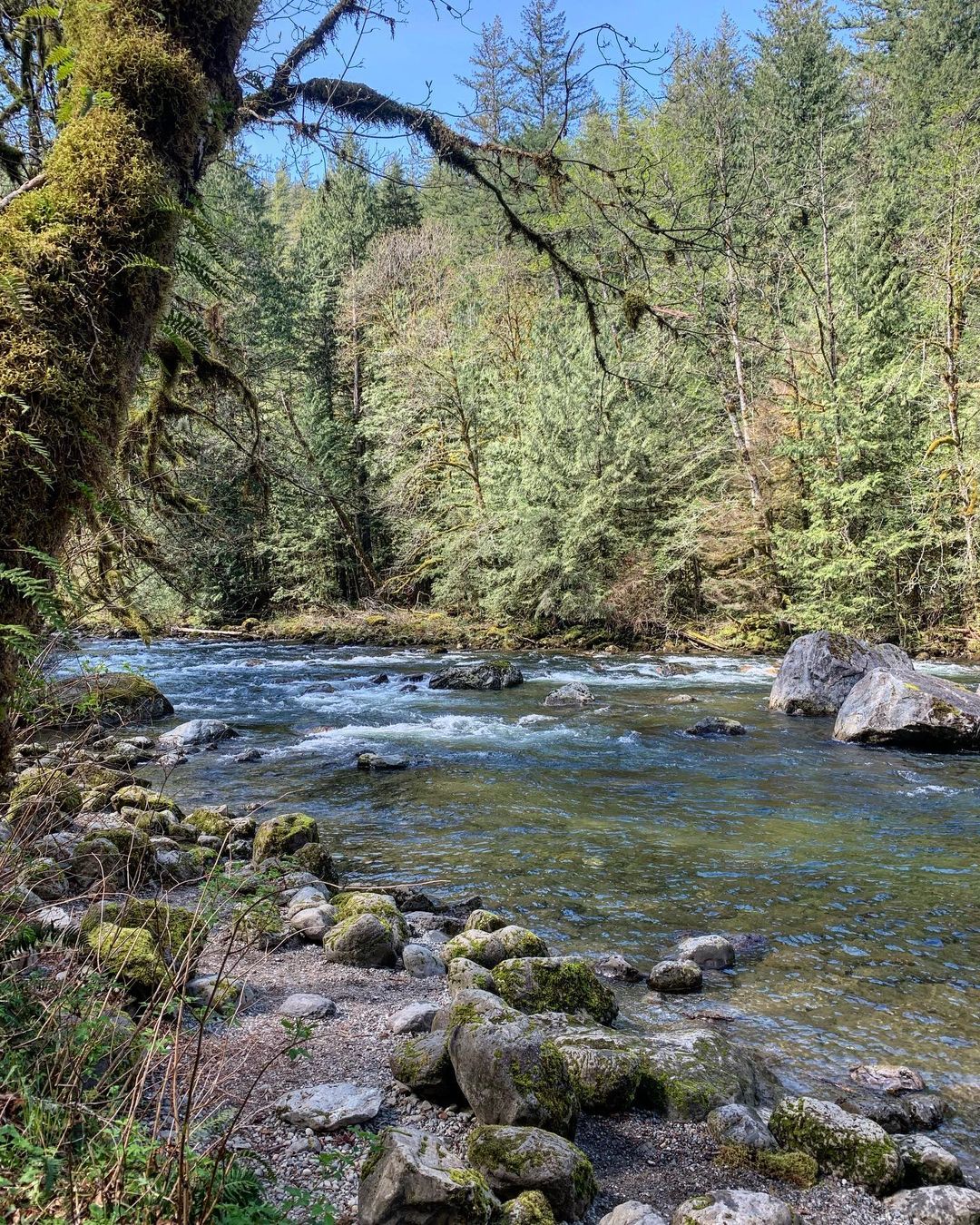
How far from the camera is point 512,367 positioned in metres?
27.3

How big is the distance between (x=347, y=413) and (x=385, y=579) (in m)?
7.09

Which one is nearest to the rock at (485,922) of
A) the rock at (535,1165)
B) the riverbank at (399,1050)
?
the riverbank at (399,1050)

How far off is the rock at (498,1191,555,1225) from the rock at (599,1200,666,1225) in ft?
0.74

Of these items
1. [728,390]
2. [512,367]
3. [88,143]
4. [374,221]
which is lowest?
[88,143]

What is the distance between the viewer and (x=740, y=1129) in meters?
3.13

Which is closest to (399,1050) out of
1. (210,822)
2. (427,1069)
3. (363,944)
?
(427,1069)

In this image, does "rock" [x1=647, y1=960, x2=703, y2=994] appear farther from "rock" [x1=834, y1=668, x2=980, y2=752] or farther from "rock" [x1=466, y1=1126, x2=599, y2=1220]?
"rock" [x1=834, y1=668, x2=980, y2=752]

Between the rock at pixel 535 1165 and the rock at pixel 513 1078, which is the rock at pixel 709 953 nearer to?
the rock at pixel 513 1078

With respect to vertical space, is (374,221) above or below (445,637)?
above

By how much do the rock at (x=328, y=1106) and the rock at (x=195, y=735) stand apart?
894 centimetres

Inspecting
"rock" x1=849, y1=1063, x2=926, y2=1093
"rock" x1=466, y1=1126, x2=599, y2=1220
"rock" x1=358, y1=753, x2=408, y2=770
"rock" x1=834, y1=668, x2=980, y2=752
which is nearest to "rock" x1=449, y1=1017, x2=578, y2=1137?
"rock" x1=466, y1=1126, x2=599, y2=1220

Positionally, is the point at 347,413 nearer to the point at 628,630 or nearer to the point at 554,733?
the point at 628,630

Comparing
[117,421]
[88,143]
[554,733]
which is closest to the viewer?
[88,143]

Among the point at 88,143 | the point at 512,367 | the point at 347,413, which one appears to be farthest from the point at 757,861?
the point at 347,413
